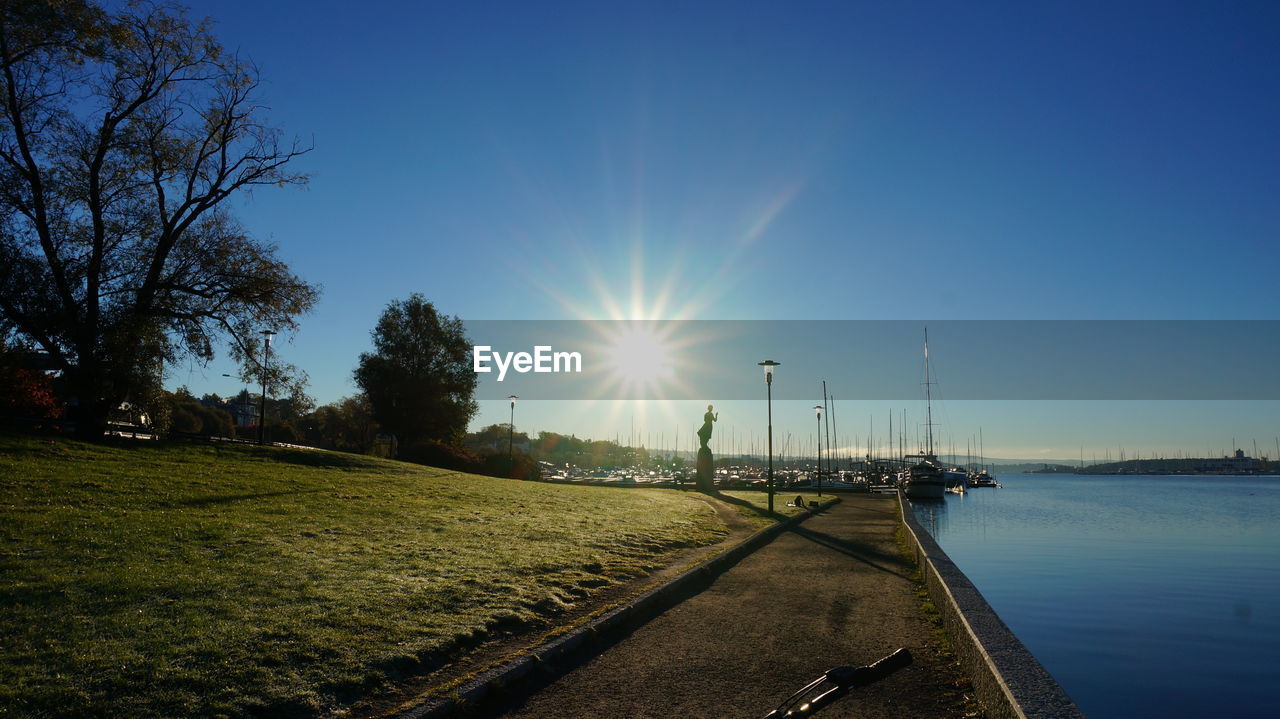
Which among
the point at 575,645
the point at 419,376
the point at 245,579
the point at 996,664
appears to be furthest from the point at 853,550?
the point at 419,376

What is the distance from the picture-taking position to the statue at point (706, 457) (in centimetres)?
3741

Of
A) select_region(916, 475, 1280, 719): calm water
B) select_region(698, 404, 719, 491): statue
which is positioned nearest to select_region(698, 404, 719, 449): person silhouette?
select_region(698, 404, 719, 491): statue

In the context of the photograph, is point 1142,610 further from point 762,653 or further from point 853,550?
point 762,653

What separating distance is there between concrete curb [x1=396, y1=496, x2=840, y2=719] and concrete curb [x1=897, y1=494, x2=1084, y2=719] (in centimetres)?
369

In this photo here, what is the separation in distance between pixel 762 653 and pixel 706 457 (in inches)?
1195

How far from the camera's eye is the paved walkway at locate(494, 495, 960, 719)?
241 inches

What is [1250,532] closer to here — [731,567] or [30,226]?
[731,567]

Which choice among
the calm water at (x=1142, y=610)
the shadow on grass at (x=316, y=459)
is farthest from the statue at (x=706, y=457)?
the shadow on grass at (x=316, y=459)

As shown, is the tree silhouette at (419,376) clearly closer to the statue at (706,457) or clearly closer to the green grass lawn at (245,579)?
the statue at (706,457)

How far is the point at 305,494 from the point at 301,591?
9858mm

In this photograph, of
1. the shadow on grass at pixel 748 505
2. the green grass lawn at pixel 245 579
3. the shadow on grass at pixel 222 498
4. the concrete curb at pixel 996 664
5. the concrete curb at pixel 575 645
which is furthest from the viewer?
the shadow on grass at pixel 748 505

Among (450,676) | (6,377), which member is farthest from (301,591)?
(6,377)

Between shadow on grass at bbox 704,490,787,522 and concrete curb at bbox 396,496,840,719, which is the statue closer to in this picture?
shadow on grass at bbox 704,490,787,522

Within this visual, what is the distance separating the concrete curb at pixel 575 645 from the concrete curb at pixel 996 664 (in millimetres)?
3686
